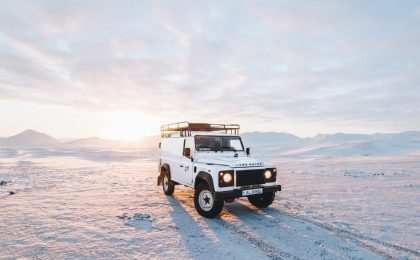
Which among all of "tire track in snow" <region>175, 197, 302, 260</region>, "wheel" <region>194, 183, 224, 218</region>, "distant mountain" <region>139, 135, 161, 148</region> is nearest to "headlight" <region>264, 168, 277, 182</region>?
"wheel" <region>194, 183, 224, 218</region>

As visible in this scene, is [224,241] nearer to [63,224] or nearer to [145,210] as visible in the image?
[145,210]

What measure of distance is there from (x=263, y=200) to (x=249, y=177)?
1484mm

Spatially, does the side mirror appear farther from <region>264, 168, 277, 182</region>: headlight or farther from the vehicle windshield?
<region>264, 168, 277, 182</region>: headlight

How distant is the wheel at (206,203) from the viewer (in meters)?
7.61

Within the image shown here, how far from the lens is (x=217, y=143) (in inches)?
369

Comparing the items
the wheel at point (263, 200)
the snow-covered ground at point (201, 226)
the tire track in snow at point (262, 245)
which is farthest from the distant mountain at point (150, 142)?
the tire track in snow at point (262, 245)

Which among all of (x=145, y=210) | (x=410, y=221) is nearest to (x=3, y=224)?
(x=145, y=210)

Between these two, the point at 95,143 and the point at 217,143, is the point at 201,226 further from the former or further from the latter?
the point at 95,143

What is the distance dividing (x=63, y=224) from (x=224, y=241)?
4.12m

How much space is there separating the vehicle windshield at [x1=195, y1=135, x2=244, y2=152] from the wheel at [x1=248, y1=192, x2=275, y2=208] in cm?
170

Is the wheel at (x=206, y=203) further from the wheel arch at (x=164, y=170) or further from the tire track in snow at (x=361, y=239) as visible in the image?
the wheel arch at (x=164, y=170)

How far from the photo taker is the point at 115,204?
9.32 metres

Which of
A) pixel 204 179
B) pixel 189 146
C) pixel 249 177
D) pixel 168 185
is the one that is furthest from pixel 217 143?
pixel 168 185

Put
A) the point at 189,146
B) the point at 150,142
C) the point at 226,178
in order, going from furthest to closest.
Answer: the point at 150,142
the point at 189,146
the point at 226,178
